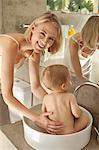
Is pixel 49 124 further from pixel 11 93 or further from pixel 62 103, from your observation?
pixel 11 93

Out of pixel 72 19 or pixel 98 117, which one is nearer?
pixel 98 117

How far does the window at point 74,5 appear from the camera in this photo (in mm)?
1048

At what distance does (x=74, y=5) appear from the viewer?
1.13 m

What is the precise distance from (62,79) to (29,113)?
0.20 m

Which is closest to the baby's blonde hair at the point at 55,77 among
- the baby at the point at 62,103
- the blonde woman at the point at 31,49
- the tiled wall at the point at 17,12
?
the baby at the point at 62,103

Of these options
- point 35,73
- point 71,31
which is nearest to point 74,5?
point 71,31

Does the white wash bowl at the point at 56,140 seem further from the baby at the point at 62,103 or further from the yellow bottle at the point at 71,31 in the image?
the yellow bottle at the point at 71,31

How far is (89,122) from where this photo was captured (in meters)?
0.93

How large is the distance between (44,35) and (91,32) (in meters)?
0.22

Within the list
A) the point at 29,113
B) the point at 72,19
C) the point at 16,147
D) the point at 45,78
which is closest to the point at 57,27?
the point at 72,19

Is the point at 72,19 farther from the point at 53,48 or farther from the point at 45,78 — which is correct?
the point at 45,78

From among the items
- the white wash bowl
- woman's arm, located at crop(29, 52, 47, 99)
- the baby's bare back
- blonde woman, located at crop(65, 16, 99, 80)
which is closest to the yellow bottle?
blonde woman, located at crop(65, 16, 99, 80)

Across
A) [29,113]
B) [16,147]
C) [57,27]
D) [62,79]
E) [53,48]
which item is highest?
[57,27]

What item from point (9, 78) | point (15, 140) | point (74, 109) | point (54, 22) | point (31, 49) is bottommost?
point (15, 140)
